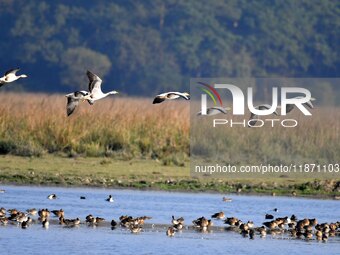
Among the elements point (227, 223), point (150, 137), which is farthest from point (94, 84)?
point (150, 137)

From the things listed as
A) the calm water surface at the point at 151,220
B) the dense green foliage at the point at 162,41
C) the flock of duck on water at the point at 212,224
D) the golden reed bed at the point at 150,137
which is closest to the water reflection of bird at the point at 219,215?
the calm water surface at the point at 151,220

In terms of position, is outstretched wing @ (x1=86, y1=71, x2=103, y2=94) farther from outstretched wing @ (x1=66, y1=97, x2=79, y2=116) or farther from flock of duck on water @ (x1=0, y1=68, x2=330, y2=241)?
flock of duck on water @ (x1=0, y1=68, x2=330, y2=241)

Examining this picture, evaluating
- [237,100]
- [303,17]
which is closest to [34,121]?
[237,100]

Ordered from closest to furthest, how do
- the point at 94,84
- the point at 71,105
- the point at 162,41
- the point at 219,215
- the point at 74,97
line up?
the point at 219,215, the point at 94,84, the point at 74,97, the point at 71,105, the point at 162,41

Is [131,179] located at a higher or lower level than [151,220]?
higher

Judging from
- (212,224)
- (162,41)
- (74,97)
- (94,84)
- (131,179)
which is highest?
(162,41)

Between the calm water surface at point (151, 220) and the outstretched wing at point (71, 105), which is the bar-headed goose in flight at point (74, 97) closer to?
the outstretched wing at point (71, 105)

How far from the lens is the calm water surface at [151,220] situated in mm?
14969

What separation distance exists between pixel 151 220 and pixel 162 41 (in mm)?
50310

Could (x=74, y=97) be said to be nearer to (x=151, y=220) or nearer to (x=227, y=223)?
(x=151, y=220)

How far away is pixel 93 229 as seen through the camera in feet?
53.5

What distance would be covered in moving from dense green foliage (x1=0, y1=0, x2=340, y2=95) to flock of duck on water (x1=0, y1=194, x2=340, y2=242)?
4593 centimetres

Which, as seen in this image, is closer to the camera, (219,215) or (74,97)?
(219,215)

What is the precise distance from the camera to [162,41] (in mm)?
67250
